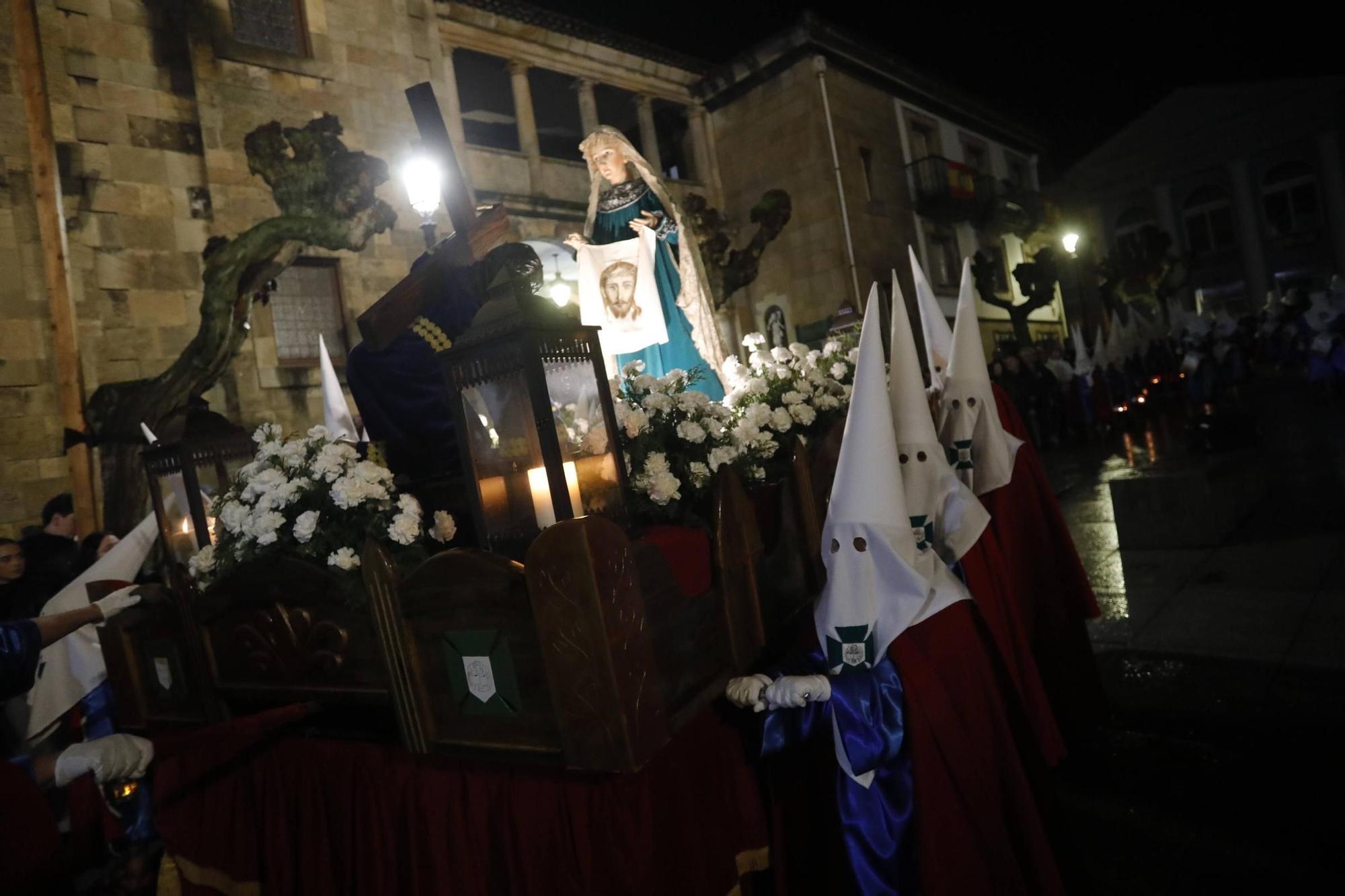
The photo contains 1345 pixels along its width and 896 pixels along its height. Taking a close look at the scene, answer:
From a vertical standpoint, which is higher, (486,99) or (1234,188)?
(486,99)

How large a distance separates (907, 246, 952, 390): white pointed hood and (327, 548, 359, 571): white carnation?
2.84 m

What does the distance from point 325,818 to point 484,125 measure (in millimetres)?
19153

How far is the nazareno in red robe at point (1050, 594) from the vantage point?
11.6 ft

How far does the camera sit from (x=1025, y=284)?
23.7m

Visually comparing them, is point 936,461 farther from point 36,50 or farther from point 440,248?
point 36,50

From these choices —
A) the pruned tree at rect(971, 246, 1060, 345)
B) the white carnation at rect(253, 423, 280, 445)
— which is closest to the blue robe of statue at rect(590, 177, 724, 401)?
the white carnation at rect(253, 423, 280, 445)

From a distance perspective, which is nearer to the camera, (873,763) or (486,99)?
(873,763)

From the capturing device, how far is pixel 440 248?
3094mm

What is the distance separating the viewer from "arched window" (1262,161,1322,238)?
116 feet

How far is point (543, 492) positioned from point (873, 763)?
1.24 metres

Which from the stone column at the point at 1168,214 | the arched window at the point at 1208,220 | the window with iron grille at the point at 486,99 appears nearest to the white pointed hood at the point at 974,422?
the window with iron grille at the point at 486,99

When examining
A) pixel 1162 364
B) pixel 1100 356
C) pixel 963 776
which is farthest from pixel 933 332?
pixel 1162 364

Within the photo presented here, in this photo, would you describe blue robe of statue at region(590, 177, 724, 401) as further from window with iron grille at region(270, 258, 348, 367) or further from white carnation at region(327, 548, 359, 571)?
window with iron grille at region(270, 258, 348, 367)

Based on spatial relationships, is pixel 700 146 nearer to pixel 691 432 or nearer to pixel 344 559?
pixel 691 432
